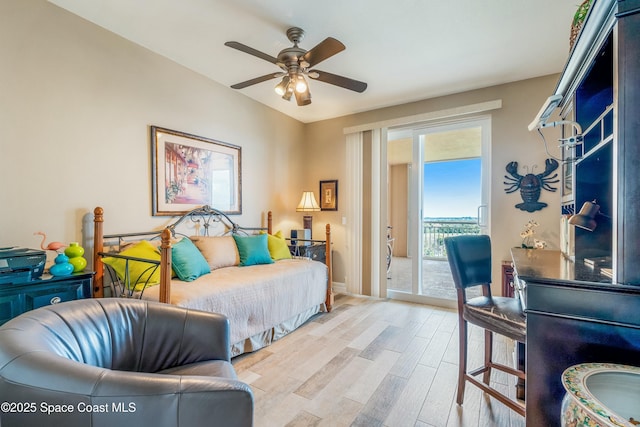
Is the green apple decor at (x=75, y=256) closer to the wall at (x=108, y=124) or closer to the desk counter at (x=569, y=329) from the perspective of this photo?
the wall at (x=108, y=124)

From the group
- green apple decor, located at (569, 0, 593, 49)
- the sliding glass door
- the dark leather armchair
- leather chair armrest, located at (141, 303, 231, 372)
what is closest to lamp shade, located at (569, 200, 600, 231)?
green apple decor, located at (569, 0, 593, 49)

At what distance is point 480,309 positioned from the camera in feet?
5.69

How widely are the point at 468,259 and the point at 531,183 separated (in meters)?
1.94

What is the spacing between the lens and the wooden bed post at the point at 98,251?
2.32 metres

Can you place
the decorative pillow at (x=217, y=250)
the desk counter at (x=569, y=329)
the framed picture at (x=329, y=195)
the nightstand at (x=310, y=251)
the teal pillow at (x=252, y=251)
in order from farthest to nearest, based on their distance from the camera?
the framed picture at (x=329, y=195) < the nightstand at (x=310, y=251) < the teal pillow at (x=252, y=251) < the decorative pillow at (x=217, y=250) < the desk counter at (x=569, y=329)

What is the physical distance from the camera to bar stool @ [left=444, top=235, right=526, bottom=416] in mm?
1575

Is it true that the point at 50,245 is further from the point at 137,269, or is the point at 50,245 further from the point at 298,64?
the point at 298,64

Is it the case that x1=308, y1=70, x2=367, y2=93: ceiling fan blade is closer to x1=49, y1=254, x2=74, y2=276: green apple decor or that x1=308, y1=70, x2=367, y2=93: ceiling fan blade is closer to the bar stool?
the bar stool

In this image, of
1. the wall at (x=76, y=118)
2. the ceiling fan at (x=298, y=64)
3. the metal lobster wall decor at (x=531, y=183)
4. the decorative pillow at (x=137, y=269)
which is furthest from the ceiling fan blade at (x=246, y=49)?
the metal lobster wall decor at (x=531, y=183)

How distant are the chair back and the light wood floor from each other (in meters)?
0.78

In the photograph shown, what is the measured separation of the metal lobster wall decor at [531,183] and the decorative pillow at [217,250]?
331 centimetres

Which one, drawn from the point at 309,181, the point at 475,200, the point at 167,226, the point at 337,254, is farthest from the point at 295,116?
the point at 475,200

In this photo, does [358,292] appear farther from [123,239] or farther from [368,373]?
[123,239]

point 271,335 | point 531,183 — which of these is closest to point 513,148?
point 531,183
